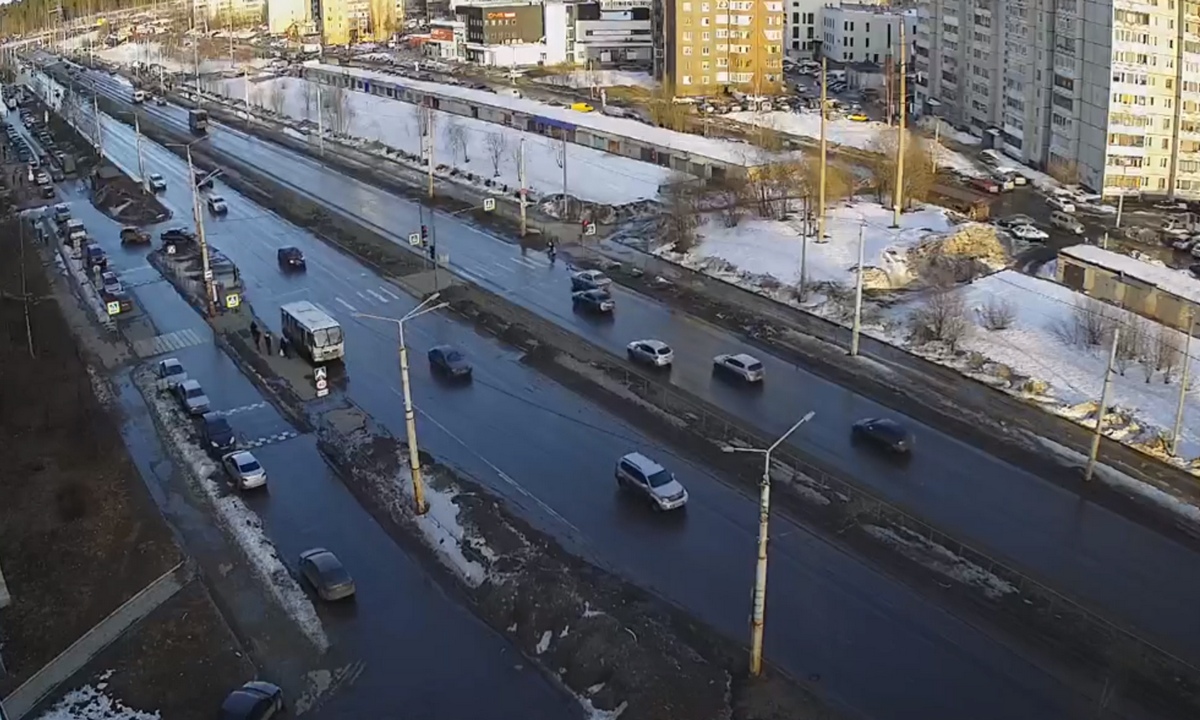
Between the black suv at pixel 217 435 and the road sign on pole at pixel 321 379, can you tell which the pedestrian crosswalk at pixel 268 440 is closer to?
the black suv at pixel 217 435

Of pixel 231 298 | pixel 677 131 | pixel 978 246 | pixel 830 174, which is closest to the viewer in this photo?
pixel 231 298

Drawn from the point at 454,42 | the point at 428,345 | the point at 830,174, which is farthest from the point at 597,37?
the point at 428,345

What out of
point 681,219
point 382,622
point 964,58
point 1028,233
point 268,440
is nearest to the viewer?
point 382,622

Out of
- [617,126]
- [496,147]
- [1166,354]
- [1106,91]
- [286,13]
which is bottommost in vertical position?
[1166,354]

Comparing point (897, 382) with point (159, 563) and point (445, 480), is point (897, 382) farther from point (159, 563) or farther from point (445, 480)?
point (159, 563)

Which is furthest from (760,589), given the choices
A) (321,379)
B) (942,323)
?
(942,323)

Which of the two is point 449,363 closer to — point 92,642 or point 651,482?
point 651,482
